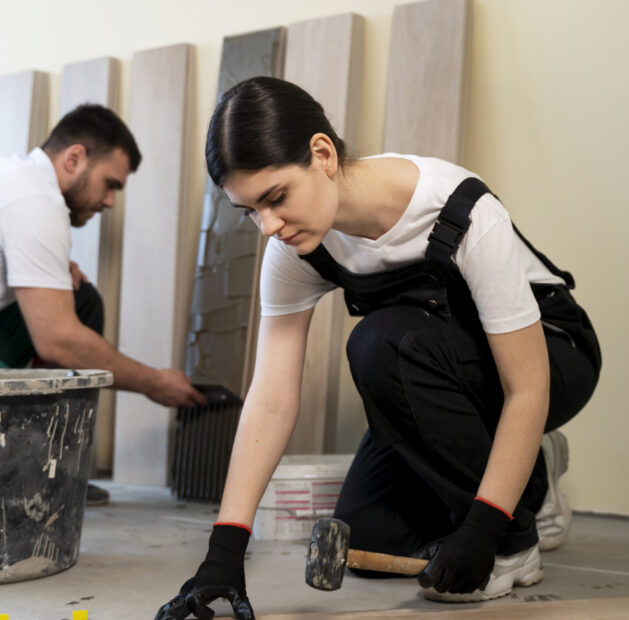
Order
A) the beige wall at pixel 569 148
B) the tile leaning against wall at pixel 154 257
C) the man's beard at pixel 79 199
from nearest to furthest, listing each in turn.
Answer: the beige wall at pixel 569 148 → the man's beard at pixel 79 199 → the tile leaning against wall at pixel 154 257

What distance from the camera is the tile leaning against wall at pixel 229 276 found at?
253 cm

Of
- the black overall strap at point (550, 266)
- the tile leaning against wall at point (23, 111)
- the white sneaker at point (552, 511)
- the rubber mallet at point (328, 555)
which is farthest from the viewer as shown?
the tile leaning against wall at point (23, 111)

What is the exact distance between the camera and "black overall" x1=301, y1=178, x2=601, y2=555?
57.9 inches

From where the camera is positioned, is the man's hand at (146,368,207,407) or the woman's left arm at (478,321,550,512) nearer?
the woman's left arm at (478,321,550,512)

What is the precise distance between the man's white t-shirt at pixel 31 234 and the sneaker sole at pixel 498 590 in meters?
1.21

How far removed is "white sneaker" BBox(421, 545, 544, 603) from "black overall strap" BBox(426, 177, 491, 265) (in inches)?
22.8

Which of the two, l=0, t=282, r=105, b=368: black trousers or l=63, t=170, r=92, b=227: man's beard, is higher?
l=63, t=170, r=92, b=227: man's beard

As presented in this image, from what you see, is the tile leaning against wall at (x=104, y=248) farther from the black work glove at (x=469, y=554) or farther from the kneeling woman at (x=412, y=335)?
the black work glove at (x=469, y=554)

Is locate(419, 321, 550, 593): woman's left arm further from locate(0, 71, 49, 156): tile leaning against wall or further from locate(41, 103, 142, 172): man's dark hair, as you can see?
locate(0, 71, 49, 156): tile leaning against wall

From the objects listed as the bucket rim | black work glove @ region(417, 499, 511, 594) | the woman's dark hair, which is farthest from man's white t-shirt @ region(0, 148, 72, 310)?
black work glove @ region(417, 499, 511, 594)

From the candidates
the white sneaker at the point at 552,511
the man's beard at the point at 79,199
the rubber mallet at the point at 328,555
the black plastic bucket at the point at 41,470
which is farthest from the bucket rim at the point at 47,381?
the white sneaker at the point at 552,511

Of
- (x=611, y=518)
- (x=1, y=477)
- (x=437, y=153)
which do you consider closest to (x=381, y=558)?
(x=1, y=477)

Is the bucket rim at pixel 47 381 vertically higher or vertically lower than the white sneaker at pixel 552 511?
higher

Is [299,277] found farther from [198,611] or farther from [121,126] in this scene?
[121,126]
